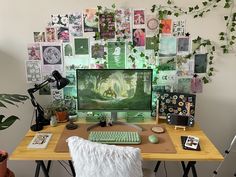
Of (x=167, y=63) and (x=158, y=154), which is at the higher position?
(x=167, y=63)

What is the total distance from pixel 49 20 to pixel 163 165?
5.31ft

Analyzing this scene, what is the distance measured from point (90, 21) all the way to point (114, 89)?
1.88ft

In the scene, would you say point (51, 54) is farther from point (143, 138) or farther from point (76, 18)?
point (143, 138)

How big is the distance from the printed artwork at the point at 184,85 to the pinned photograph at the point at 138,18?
0.56 meters

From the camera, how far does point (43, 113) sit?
2.14 metres

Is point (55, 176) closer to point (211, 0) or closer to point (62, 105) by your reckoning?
point (62, 105)

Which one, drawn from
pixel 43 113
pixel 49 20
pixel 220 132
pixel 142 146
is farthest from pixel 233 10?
pixel 43 113

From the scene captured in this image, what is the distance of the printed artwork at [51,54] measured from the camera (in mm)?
2180

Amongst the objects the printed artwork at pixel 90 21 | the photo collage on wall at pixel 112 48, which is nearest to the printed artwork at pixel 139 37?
the photo collage on wall at pixel 112 48

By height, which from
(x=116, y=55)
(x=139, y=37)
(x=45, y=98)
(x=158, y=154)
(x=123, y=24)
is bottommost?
(x=158, y=154)

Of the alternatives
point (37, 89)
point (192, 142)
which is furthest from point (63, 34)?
point (192, 142)

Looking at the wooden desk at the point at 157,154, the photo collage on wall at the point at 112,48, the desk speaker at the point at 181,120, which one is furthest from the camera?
the photo collage on wall at the point at 112,48

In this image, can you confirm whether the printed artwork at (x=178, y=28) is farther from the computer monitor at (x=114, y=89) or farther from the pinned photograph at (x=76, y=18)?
the pinned photograph at (x=76, y=18)

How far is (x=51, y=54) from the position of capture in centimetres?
219
